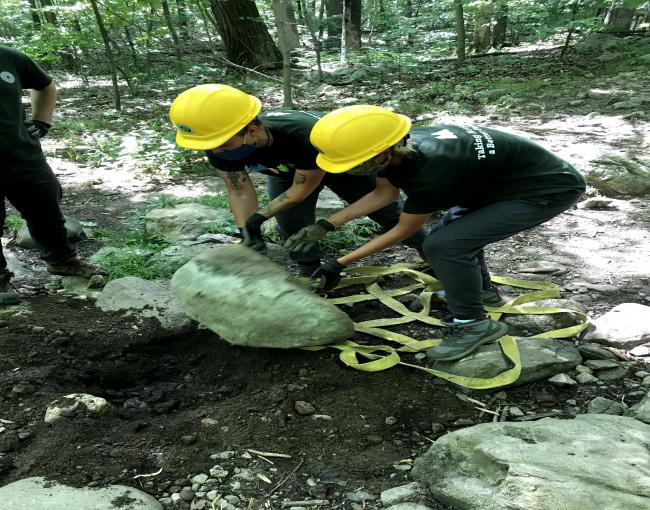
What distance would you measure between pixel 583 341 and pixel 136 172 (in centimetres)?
492

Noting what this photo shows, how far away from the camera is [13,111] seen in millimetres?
2893

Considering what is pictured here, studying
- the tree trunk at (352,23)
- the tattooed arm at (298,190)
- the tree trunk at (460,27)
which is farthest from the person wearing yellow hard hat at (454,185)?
the tree trunk at (352,23)

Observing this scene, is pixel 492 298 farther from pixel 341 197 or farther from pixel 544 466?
pixel 544 466

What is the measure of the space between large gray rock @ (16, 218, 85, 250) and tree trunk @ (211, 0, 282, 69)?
6138 millimetres

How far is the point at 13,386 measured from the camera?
229cm

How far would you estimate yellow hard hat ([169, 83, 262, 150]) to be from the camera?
7.98 ft

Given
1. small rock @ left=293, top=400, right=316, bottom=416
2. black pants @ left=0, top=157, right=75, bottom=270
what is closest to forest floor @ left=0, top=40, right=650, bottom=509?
small rock @ left=293, top=400, right=316, bottom=416

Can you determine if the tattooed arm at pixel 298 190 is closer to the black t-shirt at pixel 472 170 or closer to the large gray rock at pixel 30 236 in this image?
the black t-shirt at pixel 472 170

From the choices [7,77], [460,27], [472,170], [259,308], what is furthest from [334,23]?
[259,308]

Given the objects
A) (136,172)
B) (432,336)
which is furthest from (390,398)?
(136,172)

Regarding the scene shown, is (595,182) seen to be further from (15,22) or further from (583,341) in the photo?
(15,22)

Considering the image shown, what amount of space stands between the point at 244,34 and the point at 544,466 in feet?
31.6

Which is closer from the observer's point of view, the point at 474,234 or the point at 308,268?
the point at 474,234

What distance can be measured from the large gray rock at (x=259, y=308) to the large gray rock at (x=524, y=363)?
1.83 feet
